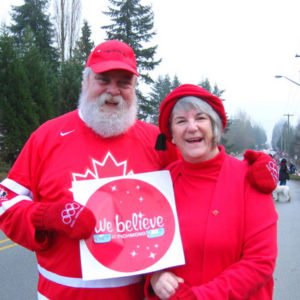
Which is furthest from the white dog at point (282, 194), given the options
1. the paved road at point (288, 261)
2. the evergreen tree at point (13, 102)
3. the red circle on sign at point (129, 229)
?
the red circle on sign at point (129, 229)

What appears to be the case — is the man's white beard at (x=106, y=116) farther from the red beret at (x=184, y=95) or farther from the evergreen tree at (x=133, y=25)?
the evergreen tree at (x=133, y=25)

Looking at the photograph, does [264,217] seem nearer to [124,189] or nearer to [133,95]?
[124,189]

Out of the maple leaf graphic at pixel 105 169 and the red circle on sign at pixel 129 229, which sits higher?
the maple leaf graphic at pixel 105 169

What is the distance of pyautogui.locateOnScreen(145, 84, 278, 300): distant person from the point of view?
1.92 metres

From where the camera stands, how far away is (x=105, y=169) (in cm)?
240

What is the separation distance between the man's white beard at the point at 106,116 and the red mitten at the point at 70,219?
1.77 ft

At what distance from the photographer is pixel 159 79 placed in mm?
54062

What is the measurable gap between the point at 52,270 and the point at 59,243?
0.57ft

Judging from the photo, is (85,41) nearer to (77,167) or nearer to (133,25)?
(133,25)

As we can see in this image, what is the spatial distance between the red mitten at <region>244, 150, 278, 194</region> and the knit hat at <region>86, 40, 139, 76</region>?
95 cm

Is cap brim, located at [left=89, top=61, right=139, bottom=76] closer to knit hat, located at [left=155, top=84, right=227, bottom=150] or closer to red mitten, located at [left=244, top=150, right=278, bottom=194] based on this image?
knit hat, located at [left=155, top=84, right=227, bottom=150]

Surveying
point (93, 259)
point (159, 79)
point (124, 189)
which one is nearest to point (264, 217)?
point (124, 189)

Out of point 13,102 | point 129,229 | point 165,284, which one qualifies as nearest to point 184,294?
point 165,284

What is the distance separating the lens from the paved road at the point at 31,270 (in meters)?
5.09
